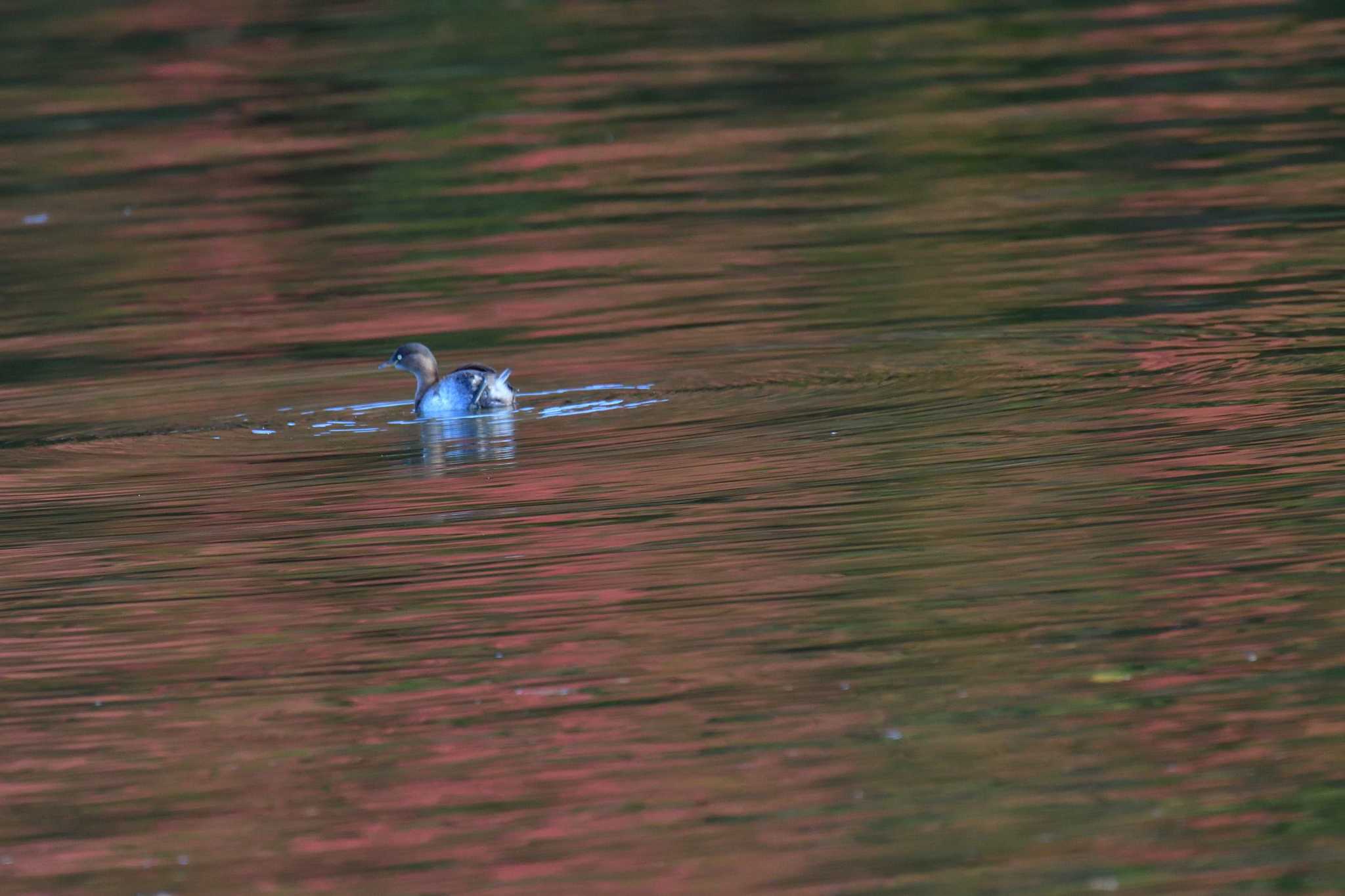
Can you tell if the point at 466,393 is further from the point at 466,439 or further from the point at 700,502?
the point at 700,502

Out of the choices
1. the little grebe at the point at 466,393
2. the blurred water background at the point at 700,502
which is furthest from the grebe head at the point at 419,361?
the blurred water background at the point at 700,502

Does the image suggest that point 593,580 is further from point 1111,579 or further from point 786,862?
point 786,862

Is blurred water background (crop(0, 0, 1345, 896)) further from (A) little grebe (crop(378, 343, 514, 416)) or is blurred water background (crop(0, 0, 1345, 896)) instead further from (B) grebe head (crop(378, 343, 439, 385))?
(B) grebe head (crop(378, 343, 439, 385))

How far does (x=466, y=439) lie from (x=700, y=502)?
7.08 ft

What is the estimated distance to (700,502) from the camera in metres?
9.52

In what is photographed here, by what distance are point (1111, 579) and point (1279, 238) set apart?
6885mm

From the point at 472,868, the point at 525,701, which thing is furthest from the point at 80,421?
the point at 472,868

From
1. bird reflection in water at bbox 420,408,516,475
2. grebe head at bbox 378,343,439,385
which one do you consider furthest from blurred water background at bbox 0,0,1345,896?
grebe head at bbox 378,343,439,385

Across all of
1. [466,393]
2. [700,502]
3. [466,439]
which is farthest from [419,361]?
[700,502]

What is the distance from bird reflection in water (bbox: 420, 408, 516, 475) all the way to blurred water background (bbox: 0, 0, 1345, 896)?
0.10 ft

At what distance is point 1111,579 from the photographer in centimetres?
796

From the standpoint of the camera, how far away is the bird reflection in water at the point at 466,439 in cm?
1102

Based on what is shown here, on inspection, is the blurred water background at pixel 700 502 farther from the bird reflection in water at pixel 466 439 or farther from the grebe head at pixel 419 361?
the grebe head at pixel 419 361

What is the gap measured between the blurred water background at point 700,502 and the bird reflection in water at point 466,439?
0.03 m
